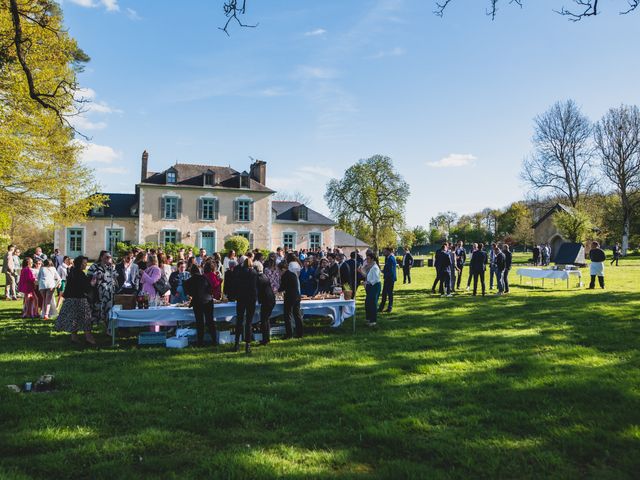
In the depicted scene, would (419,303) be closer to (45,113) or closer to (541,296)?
(541,296)

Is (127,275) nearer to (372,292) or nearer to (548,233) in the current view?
(372,292)

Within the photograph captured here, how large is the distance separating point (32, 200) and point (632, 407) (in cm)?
1877

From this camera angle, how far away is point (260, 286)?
27.1ft

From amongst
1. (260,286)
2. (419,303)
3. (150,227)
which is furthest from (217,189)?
(260,286)

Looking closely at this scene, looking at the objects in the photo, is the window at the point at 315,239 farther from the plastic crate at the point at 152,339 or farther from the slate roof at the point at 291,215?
the plastic crate at the point at 152,339

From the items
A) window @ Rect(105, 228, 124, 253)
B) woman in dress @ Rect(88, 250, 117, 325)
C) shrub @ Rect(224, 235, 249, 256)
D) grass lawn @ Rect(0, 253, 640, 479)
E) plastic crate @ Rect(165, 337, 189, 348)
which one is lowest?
grass lawn @ Rect(0, 253, 640, 479)

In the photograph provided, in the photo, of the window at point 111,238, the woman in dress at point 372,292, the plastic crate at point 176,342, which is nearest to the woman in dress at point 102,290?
the plastic crate at point 176,342

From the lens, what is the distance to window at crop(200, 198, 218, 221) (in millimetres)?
37094

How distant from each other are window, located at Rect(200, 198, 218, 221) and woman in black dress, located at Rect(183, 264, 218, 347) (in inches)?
1178

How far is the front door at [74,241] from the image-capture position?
34.6m

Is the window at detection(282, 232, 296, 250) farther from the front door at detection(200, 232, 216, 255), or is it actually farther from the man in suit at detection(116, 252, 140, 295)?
the man in suit at detection(116, 252, 140, 295)

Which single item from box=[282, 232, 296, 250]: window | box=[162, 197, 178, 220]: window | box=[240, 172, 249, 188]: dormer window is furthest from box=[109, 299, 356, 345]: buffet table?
box=[282, 232, 296, 250]: window

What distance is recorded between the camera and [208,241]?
122 ft

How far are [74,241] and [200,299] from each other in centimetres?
3167
